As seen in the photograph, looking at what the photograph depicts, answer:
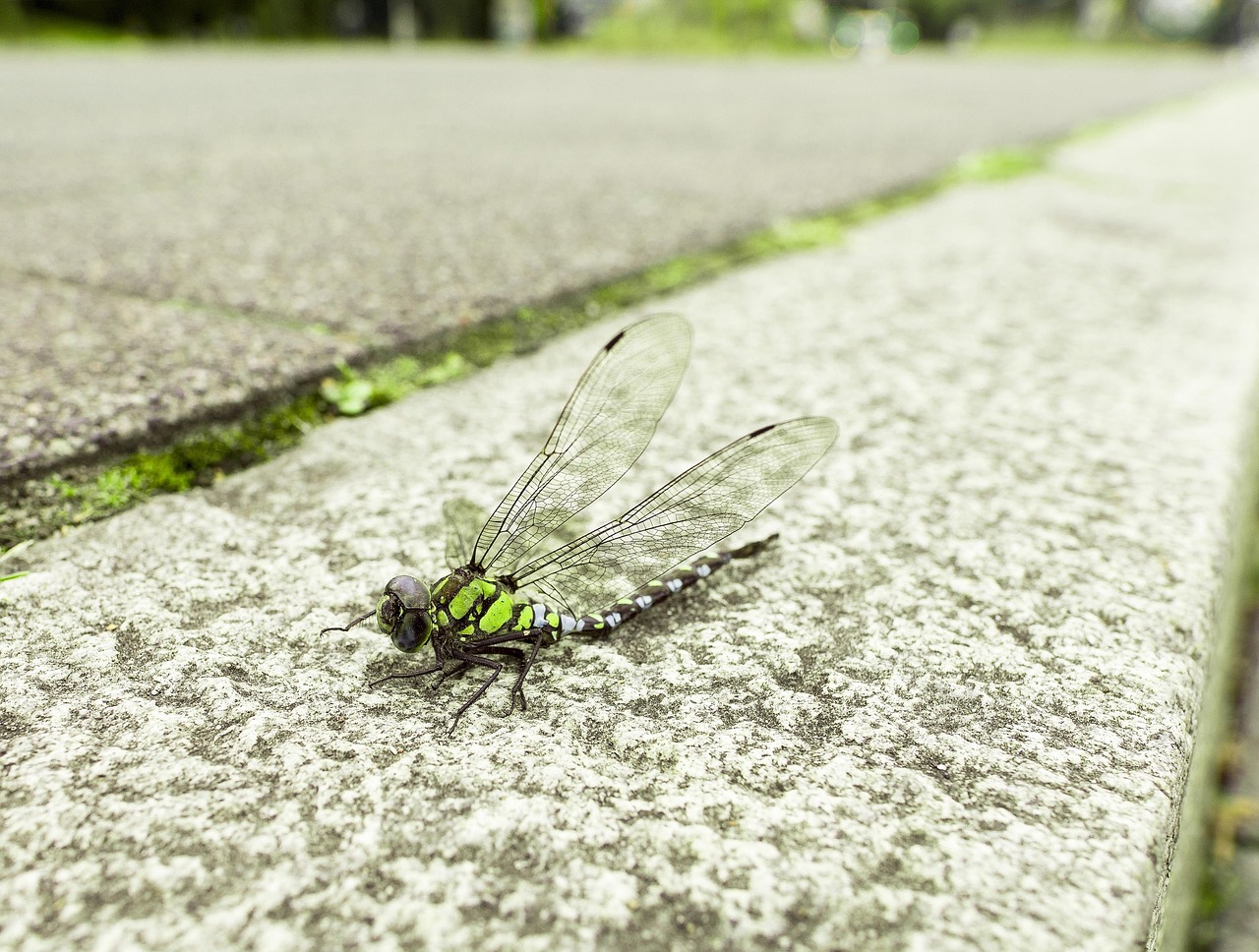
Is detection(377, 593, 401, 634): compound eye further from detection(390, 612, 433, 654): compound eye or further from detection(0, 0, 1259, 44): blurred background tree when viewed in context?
detection(0, 0, 1259, 44): blurred background tree

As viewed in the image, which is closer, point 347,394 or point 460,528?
point 460,528

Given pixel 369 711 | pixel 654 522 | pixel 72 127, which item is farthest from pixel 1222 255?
pixel 72 127

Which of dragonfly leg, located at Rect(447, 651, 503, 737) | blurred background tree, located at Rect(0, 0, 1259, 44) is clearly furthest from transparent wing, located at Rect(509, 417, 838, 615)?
blurred background tree, located at Rect(0, 0, 1259, 44)

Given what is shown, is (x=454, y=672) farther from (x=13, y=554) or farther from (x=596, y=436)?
(x=13, y=554)

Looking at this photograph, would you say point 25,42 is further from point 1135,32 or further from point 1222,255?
point 1135,32

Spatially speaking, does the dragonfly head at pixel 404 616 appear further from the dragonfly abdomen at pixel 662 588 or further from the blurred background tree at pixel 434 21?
the blurred background tree at pixel 434 21

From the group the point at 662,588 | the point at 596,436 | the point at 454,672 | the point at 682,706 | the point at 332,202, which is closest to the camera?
Answer: the point at 682,706

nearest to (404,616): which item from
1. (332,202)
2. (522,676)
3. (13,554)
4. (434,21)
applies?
(522,676)
